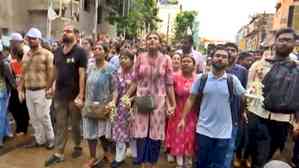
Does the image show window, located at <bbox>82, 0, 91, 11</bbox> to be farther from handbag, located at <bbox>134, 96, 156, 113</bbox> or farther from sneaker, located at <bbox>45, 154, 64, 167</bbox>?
handbag, located at <bbox>134, 96, 156, 113</bbox>

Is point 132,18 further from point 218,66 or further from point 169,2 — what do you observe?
point 169,2

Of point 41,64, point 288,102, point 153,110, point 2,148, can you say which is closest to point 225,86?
point 288,102

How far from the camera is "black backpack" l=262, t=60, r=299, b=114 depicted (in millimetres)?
4645

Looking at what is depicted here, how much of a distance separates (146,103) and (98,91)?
0.79 m

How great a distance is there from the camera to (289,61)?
4.76 meters

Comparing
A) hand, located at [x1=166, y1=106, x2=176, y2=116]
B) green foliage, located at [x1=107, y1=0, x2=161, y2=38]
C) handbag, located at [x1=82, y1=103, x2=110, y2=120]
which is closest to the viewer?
hand, located at [x1=166, y1=106, x2=176, y2=116]

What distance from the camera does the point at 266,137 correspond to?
4.96m

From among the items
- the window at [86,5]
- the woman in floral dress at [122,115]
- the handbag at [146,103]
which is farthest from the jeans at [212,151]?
the window at [86,5]

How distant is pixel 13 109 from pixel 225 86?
428 centimetres

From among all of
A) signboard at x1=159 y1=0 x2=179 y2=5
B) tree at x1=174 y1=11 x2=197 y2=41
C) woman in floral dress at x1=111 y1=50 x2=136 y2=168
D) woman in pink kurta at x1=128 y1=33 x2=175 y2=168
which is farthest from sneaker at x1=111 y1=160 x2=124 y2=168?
signboard at x1=159 y1=0 x2=179 y2=5

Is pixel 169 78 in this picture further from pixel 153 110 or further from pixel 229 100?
pixel 229 100

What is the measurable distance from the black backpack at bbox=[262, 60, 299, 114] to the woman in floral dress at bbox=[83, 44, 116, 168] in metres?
2.18

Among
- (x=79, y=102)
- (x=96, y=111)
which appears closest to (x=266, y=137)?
(x=96, y=111)

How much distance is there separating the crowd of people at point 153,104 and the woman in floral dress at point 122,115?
14 millimetres
